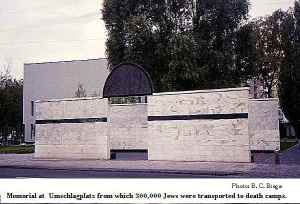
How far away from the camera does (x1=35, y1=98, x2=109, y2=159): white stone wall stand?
86.5 ft

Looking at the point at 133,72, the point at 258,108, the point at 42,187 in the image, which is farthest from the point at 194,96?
the point at 42,187

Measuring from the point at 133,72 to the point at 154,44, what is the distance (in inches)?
353

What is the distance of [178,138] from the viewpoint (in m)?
23.9

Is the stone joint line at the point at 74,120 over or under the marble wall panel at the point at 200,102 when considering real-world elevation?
under

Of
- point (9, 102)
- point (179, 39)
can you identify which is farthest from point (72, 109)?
point (9, 102)

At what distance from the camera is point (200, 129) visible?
23281mm

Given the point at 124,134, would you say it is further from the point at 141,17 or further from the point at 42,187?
the point at 42,187

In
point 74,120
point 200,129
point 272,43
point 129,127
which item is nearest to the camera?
point 200,129

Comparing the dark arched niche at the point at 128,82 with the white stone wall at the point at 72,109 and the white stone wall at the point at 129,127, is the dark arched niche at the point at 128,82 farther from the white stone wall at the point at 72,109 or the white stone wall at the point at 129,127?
the white stone wall at the point at 129,127

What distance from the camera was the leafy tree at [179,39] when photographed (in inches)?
1267

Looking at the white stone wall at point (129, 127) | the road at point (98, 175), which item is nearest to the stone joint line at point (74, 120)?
the white stone wall at point (129, 127)

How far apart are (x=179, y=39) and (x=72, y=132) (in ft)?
34.3

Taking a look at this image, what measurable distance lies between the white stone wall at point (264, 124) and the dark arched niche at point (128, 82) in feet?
30.3

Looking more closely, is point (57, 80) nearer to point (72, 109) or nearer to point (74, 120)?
point (72, 109)
